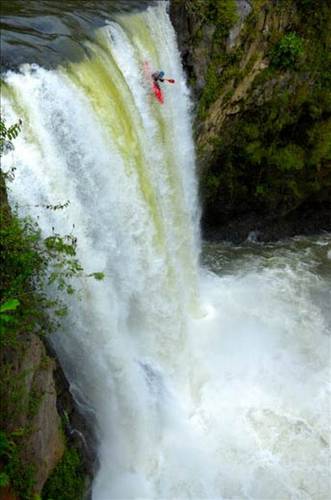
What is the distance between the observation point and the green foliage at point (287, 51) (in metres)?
10.5

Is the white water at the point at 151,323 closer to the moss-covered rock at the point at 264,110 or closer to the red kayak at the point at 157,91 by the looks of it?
the red kayak at the point at 157,91

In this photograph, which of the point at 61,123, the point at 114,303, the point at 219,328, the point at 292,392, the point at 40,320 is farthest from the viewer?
the point at 219,328

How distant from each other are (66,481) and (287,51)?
342 inches

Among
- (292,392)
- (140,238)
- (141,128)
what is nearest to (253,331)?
(292,392)

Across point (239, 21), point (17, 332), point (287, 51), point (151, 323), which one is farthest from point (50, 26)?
point (17, 332)

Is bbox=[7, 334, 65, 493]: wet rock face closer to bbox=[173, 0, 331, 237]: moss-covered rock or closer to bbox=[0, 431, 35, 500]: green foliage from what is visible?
bbox=[0, 431, 35, 500]: green foliage

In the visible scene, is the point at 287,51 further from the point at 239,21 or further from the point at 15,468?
the point at 15,468

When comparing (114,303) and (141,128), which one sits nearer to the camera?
(114,303)

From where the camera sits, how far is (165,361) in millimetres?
8094

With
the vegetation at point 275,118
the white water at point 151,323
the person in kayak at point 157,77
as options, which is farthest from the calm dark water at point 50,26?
the vegetation at point 275,118

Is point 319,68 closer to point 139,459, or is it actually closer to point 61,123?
point 61,123

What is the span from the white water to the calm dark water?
0.27 metres

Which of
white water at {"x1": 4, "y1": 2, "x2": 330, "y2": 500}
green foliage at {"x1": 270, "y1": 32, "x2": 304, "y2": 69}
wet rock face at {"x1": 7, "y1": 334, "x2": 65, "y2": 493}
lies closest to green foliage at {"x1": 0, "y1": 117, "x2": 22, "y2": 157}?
white water at {"x1": 4, "y1": 2, "x2": 330, "y2": 500}

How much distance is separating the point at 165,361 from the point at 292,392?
2119 millimetres
